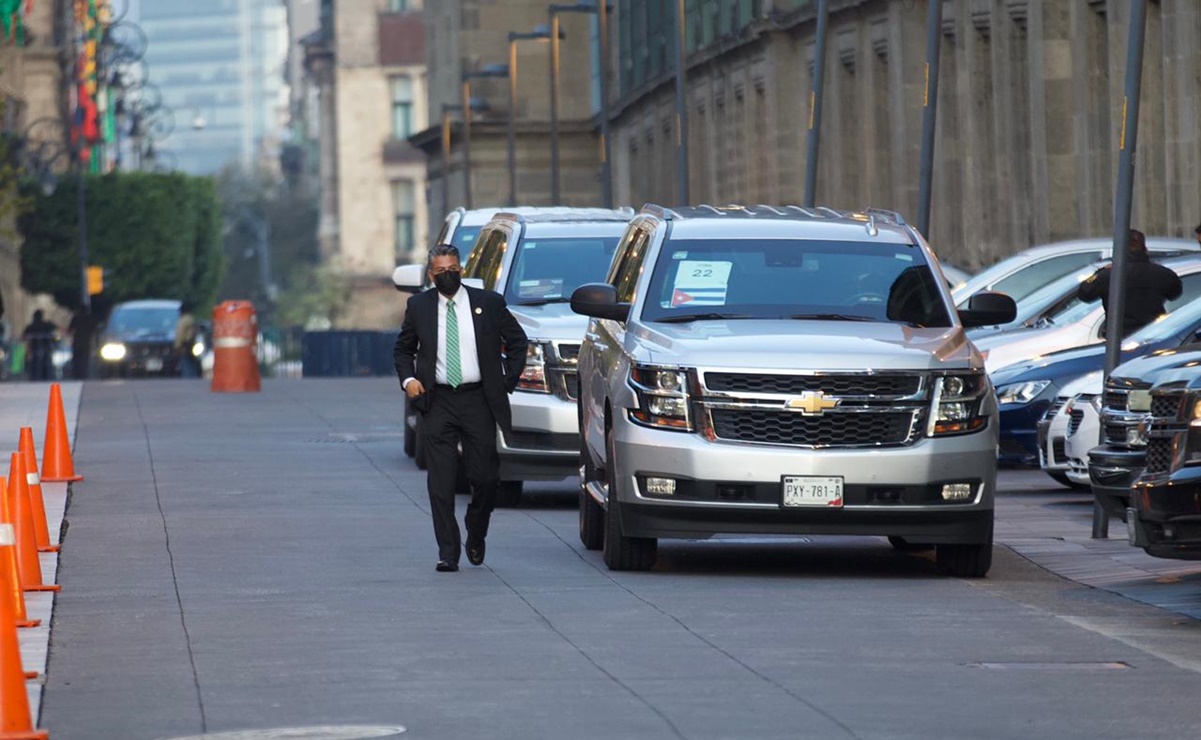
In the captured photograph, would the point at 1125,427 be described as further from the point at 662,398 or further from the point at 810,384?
the point at 662,398

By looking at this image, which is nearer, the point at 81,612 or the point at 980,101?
the point at 81,612

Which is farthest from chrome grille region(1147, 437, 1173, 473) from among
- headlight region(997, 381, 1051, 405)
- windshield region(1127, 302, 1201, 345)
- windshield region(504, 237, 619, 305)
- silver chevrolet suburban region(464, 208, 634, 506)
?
headlight region(997, 381, 1051, 405)

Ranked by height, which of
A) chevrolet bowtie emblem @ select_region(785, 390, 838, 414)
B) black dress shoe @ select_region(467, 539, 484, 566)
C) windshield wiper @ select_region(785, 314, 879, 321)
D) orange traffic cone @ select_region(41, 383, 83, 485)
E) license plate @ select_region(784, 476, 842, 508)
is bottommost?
orange traffic cone @ select_region(41, 383, 83, 485)

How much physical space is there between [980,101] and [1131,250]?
2058cm

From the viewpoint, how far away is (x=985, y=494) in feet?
49.9

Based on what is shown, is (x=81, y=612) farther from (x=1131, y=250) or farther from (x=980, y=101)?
(x=980, y=101)

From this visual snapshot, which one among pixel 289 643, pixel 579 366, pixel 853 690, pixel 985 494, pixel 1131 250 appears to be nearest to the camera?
pixel 853 690

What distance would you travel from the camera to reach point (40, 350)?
59.6 metres

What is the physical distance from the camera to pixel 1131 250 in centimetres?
2312

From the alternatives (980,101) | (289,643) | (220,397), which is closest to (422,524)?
(289,643)

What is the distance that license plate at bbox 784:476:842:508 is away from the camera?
587 inches

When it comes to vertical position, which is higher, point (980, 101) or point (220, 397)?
point (980, 101)

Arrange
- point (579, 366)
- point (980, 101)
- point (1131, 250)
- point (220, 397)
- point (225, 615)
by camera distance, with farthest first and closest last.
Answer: point (980, 101), point (220, 397), point (1131, 250), point (579, 366), point (225, 615)

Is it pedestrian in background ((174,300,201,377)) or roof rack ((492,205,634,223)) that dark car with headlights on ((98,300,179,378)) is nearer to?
pedestrian in background ((174,300,201,377))
